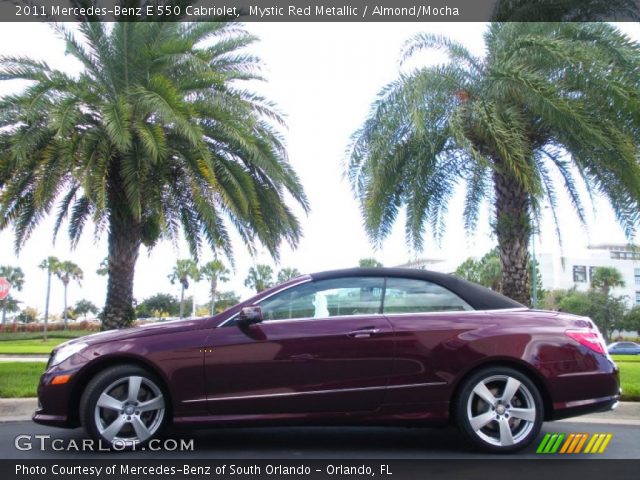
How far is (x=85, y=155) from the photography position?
10.9m

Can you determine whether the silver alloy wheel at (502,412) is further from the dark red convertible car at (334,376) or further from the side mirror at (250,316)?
the side mirror at (250,316)

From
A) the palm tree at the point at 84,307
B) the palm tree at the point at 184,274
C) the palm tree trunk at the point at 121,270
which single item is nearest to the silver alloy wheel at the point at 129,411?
the palm tree trunk at the point at 121,270

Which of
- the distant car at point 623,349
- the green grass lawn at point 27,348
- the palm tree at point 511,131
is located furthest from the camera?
the distant car at point 623,349

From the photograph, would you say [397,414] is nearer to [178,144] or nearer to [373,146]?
[373,146]

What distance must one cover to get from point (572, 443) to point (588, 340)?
3.11 feet

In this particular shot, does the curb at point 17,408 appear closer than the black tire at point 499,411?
No

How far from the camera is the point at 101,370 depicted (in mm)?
5191

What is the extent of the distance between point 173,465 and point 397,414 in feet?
5.64

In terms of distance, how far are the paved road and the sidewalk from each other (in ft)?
1.32

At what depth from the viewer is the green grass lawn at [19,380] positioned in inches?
309

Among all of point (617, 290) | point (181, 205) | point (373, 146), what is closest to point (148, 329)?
point (373, 146)

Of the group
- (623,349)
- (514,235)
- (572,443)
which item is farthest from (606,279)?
(572,443)

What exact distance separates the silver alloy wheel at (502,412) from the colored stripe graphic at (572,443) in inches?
15.0

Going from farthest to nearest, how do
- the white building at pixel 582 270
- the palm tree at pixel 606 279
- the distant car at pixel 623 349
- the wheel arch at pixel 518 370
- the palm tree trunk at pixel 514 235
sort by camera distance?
1. the white building at pixel 582 270
2. the palm tree at pixel 606 279
3. the distant car at pixel 623 349
4. the palm tree trunk at pixel 514 235
5. the wheel arch at pixel 518 370
